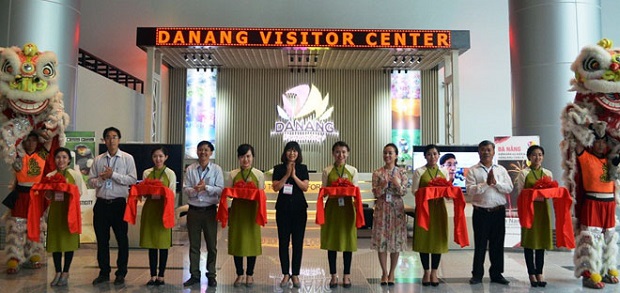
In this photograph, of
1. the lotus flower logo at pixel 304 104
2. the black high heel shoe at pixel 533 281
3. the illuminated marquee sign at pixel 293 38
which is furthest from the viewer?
the lotus flower logo at pixel 304 104

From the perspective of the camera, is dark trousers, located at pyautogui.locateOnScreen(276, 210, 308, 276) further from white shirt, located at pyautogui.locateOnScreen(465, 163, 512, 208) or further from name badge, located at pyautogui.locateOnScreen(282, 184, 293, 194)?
white shirt, located at pyautogui.locateOnScreen(465, 163, 512, 208)

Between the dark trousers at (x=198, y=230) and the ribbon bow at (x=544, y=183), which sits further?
the ribbon bow at (x=544, y=183)

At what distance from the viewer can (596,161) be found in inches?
182

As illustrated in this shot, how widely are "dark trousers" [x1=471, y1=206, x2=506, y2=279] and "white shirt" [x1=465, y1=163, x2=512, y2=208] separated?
0.09 m

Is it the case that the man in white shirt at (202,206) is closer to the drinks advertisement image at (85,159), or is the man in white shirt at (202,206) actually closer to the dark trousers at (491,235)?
the dark trousers at (491,235)

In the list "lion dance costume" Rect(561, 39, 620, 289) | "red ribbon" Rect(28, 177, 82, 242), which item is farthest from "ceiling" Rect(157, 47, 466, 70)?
"red ribbon" Rect(28, 177, 82, 242)

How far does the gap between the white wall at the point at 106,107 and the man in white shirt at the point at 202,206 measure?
5302 millimetres

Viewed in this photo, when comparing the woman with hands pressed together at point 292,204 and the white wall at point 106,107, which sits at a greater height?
the white wall at point 106,107

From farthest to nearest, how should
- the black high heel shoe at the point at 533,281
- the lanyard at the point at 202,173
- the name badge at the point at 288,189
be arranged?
1. the black high heel shoe at the point at 533,281
2. the lanyard at the point at 202,173
3. the name badge at the point at 288,189

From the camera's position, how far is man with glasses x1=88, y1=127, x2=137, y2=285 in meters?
4.46

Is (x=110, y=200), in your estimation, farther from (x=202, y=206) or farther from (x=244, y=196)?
(x=244, y=196)

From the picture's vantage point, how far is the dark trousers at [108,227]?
4.48m

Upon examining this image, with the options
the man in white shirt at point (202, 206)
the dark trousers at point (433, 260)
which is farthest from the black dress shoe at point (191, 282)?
the dark trousers at point (433, 260)

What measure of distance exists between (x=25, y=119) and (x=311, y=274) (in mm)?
3337
